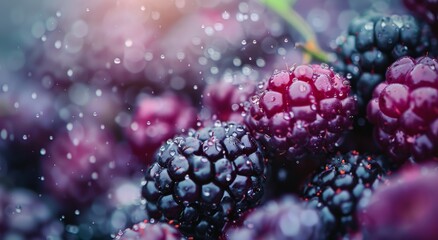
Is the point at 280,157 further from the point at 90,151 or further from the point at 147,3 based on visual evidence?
A: the point at 147,3

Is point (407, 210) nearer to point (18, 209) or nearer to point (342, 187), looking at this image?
point (342, 187)

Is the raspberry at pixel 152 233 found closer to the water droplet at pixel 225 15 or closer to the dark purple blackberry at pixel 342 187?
the dark purple blackberry at pixel 342 187

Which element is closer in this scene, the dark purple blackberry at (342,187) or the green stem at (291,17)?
the dark purple blackberry at (342,187)

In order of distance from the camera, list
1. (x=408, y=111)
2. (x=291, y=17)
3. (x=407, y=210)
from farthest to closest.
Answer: (x=291, y=17) < (x=408, y=111) < (x=407, y=210)

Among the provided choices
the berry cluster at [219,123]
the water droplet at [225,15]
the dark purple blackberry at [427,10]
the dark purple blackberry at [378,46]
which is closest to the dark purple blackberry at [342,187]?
the berry cluster at [219,123]

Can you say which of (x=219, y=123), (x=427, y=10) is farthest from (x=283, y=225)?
(x=427, y=10)

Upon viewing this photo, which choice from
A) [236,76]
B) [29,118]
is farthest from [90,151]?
[236,76]
